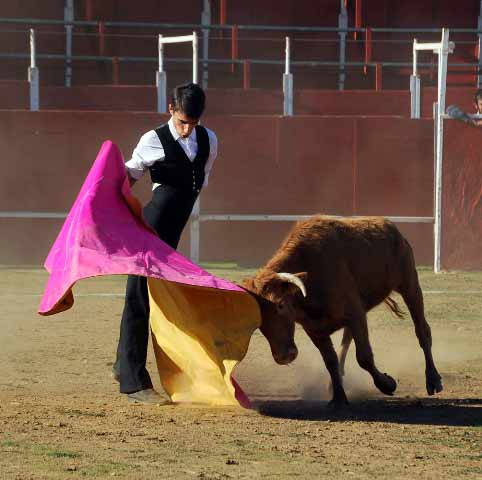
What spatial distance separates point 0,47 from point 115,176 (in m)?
12.7

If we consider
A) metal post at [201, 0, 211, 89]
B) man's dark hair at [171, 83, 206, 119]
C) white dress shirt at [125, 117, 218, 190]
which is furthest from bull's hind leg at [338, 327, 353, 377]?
metal post at [201, 0, 211, 89]

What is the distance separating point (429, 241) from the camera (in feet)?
43.8

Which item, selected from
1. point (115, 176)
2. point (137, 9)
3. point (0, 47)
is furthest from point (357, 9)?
point (115, 176)

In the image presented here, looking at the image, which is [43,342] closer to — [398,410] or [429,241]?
[398,410]

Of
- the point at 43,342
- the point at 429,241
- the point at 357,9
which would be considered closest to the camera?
the point at 43,342

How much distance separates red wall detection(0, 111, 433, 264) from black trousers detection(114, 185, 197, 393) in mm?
7436

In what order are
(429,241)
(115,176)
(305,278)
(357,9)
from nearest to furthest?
(305,278), (115,176), (429,241), (357,9)

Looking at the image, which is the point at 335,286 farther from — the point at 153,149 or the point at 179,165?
the point at 153,149

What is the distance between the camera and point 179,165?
19.0 feet

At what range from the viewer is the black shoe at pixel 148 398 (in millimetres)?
5777

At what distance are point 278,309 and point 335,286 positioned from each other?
1.46 ft

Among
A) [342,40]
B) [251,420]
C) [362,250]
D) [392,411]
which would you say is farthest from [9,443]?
[342,40]

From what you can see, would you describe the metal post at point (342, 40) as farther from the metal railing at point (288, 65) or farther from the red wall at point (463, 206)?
the red wall at point (463, 206)

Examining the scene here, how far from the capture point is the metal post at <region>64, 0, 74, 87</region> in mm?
17406
